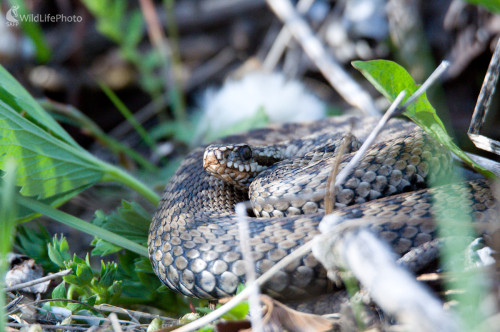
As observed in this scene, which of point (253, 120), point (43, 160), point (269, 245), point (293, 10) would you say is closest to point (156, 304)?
point (269, 245)

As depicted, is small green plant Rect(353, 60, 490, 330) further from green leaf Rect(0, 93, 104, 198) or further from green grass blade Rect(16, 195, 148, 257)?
green leaf Rect(0, 93, 104, 198)

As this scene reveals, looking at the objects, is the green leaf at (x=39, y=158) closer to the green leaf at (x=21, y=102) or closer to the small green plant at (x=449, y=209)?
the green leaf at (x=21, y=102)

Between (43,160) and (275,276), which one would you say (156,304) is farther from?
(43,160)

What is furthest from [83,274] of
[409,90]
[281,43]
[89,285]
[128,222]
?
[281,43]

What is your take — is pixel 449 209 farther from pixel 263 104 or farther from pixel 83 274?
pixel 263 104

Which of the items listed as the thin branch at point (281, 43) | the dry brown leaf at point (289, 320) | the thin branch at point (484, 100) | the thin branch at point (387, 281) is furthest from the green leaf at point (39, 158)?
the thin branch at point (281, 43)

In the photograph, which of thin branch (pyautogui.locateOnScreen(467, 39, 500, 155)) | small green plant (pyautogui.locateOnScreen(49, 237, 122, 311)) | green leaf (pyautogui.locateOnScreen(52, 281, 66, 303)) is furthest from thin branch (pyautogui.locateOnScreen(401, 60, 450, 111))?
green leaf (pyautogui.locateOnScreen(52, 281, 66, 303))
